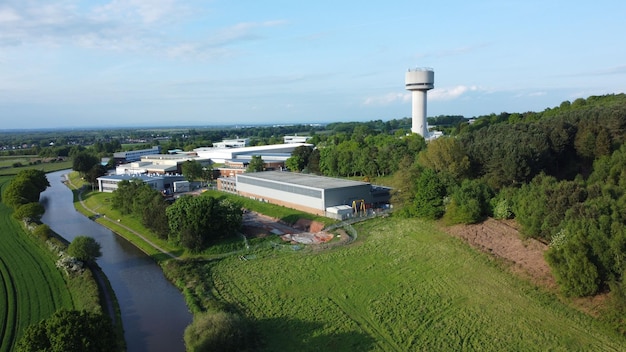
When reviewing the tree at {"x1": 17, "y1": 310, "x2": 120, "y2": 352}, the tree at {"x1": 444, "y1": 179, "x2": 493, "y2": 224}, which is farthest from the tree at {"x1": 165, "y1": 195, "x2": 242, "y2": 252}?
the tree at {"x1": 444, "y1": 179, "x2": 493, "y2": 224}

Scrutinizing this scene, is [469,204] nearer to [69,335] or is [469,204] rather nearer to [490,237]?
[490,237]

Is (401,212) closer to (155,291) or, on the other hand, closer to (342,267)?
(342,267)

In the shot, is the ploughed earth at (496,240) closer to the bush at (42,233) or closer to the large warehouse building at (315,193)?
the large warehouse building at (315,193)

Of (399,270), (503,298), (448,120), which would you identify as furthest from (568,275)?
(448,120)

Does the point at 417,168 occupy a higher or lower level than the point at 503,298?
higher

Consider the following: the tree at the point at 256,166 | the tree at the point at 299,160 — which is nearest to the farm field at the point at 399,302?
the tree at the point at 299,160

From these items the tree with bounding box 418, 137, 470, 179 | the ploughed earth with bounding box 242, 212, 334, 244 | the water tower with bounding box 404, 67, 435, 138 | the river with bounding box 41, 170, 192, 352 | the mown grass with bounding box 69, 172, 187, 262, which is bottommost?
the river with bounding box 41, 170, 192, 352

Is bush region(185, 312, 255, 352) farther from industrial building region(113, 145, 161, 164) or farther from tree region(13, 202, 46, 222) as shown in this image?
industrial building region(113, 145, 161, 164)
